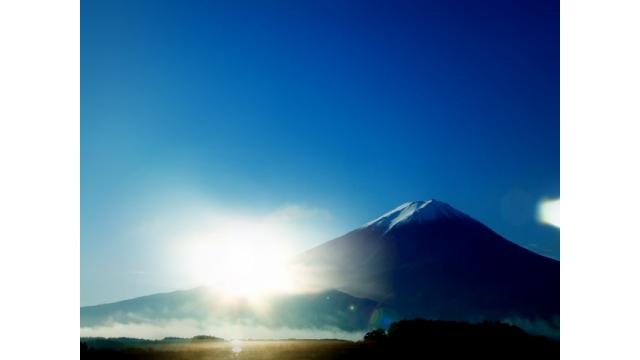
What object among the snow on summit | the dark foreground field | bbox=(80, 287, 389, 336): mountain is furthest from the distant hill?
the snow on summit

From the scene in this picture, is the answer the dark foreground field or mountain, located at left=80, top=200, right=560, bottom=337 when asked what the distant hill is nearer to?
mountain, located at left=80, top=200, right=560, bottom=337

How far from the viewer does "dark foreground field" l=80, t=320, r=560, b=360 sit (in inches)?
237

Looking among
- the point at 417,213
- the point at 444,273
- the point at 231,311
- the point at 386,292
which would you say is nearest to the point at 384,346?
the point at 386,292

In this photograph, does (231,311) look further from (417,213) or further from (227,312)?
(417,213)

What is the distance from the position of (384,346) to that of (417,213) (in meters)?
2.20

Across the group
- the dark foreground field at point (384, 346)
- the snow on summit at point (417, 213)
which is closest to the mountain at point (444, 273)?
the snow on summit at point (417, 213)

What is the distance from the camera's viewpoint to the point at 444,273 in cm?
Result: 846

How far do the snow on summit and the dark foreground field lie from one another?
1454 mm

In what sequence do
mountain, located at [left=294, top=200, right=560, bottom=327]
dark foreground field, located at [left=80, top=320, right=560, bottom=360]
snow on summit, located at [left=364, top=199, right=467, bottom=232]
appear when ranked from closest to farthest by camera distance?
dark foreground field, located at [left=80, top=320, right=560, bottom=360] < mountain, located at [left=294, top=200, right=560, bottom=327] < snow on summit, located at [left=364, top=199, right=467, bottom=232]

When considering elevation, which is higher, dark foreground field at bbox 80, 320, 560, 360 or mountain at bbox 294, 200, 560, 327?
mountain at bbox 294, 200, 560, 327

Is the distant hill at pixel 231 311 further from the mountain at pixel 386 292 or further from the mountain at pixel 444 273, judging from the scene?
the mountain at pixel 444 273
